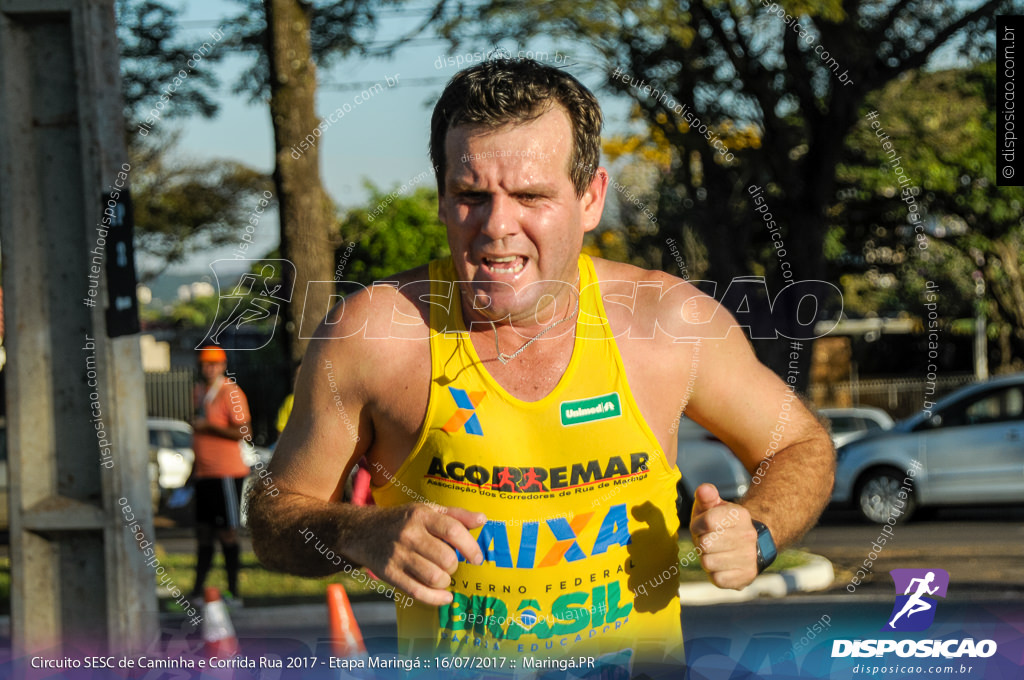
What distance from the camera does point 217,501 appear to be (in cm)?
723

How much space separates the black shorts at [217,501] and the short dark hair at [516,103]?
5424 mm

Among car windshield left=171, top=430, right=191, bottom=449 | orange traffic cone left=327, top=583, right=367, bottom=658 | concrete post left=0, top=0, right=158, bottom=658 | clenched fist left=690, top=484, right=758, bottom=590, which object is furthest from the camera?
car windshield left=171, top=430, right=191, bottom=449

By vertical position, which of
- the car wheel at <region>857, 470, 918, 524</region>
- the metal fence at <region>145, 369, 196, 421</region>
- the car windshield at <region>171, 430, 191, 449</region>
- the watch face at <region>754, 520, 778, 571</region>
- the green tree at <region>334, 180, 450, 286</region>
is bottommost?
the car wheel at <region>857, 470, 918, 524</region>

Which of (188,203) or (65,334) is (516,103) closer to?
(65,334)

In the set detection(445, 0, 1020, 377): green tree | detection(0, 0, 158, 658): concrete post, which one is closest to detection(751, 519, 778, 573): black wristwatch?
detection(0, 0, 158, 658): concrete post

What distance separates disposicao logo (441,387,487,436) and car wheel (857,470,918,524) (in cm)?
961

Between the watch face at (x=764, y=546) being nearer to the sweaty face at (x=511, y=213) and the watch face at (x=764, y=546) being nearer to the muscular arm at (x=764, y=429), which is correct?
the muscular arm at (x=764, y=429)

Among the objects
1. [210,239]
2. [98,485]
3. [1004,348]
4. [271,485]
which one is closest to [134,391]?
[98,485]

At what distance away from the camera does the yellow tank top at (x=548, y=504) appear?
214cm

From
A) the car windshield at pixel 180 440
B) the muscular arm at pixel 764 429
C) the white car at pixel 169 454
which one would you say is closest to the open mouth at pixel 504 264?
the muscular arm at pixel 764 429

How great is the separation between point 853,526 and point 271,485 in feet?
34.1

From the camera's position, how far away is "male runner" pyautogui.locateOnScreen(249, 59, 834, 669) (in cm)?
213

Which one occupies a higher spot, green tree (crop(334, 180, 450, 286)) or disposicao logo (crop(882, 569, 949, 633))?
green tree (crop(334, 180, 450, 286))
